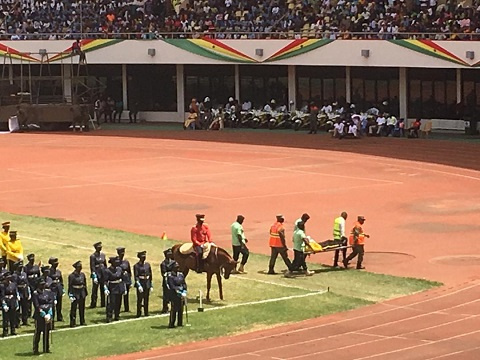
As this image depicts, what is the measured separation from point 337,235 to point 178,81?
36.1 metres

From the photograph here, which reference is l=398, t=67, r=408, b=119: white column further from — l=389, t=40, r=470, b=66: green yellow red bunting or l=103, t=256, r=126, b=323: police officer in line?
l=103, t=256, r=126, b=323: police officer in line

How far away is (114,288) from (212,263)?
213 centimetres

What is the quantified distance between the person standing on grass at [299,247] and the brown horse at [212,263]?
8.41 ft

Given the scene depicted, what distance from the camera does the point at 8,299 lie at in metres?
20.4

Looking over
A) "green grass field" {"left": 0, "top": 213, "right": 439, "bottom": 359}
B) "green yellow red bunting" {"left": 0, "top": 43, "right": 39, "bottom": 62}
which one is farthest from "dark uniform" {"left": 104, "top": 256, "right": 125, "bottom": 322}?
"green yellow red bunting" {"left": 0, "top": 43, "right": 39, "bottom": 62}

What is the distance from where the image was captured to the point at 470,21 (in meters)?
48.9

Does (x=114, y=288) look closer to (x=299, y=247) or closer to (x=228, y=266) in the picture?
(x=228, y=266)

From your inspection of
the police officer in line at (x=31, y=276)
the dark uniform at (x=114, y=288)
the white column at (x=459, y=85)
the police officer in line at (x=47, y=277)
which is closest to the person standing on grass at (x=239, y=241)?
the dark uniform at (x=114, y=288)

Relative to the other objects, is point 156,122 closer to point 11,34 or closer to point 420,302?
point 11,34

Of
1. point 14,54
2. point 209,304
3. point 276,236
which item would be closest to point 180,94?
point 14,54

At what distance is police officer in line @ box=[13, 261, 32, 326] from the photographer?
21016mm

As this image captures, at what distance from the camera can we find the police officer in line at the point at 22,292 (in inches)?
827

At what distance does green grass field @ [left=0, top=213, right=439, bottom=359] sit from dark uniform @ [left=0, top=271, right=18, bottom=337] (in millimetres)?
354

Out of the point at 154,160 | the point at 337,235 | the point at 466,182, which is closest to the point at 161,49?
the point at 154,160
